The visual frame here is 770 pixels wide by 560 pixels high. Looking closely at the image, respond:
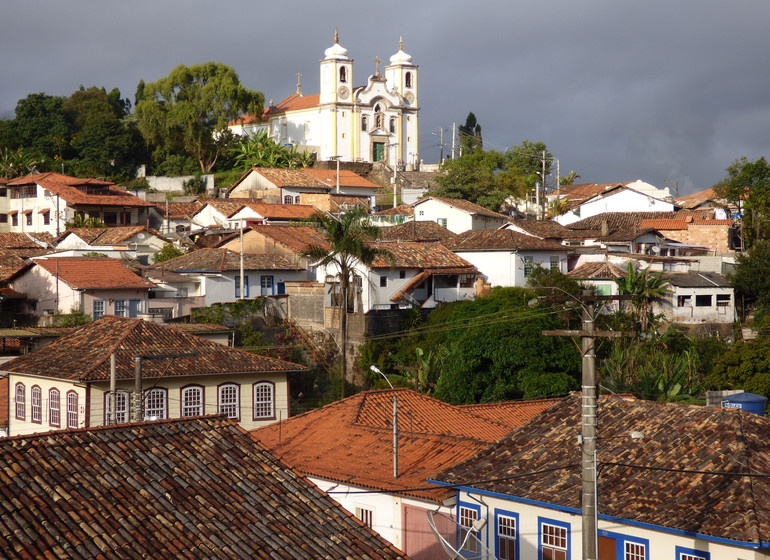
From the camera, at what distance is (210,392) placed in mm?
34531

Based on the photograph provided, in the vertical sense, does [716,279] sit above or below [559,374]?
above

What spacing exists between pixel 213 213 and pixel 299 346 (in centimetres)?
2386

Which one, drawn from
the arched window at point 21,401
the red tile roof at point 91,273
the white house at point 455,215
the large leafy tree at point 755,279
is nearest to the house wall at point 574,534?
the arched window at point 21,401

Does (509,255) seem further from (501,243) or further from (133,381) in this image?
(133,381)

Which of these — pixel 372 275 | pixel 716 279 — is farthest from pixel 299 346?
pixel 716 279

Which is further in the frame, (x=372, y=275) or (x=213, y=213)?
(x=213, y=213)

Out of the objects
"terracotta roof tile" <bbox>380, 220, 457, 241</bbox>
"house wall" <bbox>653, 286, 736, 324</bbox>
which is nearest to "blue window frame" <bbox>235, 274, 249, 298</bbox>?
"terracotta roof tile" <bbox>380, 220, 457, 241</bbox>

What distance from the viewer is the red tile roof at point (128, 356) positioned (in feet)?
108

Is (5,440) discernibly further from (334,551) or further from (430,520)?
(430,520)

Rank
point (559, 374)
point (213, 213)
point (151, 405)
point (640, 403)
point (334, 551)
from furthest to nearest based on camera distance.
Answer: point (213, 213), point (559, 374), point (151, 405), point (640, 403), point (334, 551)

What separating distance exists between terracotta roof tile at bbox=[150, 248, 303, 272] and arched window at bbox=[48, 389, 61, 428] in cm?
1932

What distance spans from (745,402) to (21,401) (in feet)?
69.3

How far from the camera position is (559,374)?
3966 centimetres

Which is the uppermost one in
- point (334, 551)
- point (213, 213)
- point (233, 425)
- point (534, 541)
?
point (213, 213)
